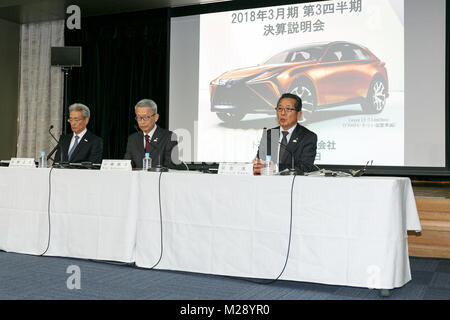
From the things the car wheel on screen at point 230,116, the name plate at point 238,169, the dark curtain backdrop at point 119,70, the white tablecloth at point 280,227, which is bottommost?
the white tablecloth at point 280,227

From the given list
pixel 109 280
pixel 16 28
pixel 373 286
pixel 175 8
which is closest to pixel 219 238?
pixel 109 280

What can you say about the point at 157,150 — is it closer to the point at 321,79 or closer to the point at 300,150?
the point at 300,150

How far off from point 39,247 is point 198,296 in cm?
136

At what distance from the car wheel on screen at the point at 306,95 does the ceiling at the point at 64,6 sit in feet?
5.20

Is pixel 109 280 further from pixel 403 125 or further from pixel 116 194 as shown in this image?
pixel 403 125

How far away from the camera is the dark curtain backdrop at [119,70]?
661cm

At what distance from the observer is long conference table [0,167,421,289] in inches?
94.0

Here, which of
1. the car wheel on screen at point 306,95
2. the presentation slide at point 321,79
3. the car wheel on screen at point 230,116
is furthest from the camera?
the car wheel on screen at point 230,116

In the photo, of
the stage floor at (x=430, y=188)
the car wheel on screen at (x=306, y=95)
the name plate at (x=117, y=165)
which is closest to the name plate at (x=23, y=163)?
the name plate at (x=117, y=165)

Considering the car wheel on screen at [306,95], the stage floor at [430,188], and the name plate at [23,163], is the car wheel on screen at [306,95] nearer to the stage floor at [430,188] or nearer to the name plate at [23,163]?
the stage floor at [430,188]

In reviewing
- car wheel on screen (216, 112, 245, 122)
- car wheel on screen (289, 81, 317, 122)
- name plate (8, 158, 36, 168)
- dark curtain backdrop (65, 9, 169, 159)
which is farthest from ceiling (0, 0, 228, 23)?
name plate (8, 158, 36, 168)

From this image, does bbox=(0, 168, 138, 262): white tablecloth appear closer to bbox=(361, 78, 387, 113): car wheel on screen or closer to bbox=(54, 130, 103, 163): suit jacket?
bbox=(54, 130, 103, 163): suit jacket

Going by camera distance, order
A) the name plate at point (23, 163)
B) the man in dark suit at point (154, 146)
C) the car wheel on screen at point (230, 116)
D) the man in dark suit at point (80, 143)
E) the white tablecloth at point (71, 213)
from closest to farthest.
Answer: the white tablecloth at point (71, 213), the name plate at point (23, 163), the man in dark suit at point (154, 146), the man in dark suit at point (80, 143), the car wheel on screen at point (230, 116)

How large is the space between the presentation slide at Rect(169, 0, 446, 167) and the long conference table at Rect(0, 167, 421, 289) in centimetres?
263
